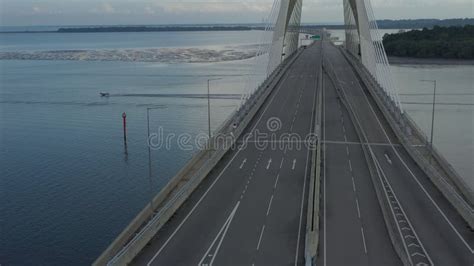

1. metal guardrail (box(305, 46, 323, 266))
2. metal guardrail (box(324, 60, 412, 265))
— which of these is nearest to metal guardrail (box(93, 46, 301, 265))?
metal guardrail (box(305, 46, 323, 266))

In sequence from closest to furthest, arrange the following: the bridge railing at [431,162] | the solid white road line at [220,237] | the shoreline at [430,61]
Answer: the solid white road line at [220,237] < the bridge railing at [431,162] < the shoreline at [430,61]

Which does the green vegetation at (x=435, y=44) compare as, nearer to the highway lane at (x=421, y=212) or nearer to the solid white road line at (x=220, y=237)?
the highway lane at (x=421, y=212)

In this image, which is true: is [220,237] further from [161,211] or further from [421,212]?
[421,212]

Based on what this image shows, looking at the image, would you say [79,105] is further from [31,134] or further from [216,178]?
[216,178]

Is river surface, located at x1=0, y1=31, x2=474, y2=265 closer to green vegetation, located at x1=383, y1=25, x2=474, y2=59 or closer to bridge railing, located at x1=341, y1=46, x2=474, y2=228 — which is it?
bridge railing, located at x1=341, y1=46, x2=474, y2=228

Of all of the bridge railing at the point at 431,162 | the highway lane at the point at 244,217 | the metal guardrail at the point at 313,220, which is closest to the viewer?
the metal guardrail at the point at 313,220

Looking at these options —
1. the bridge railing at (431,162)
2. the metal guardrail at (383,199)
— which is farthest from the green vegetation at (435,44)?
the metal guardrail at (383,199)
